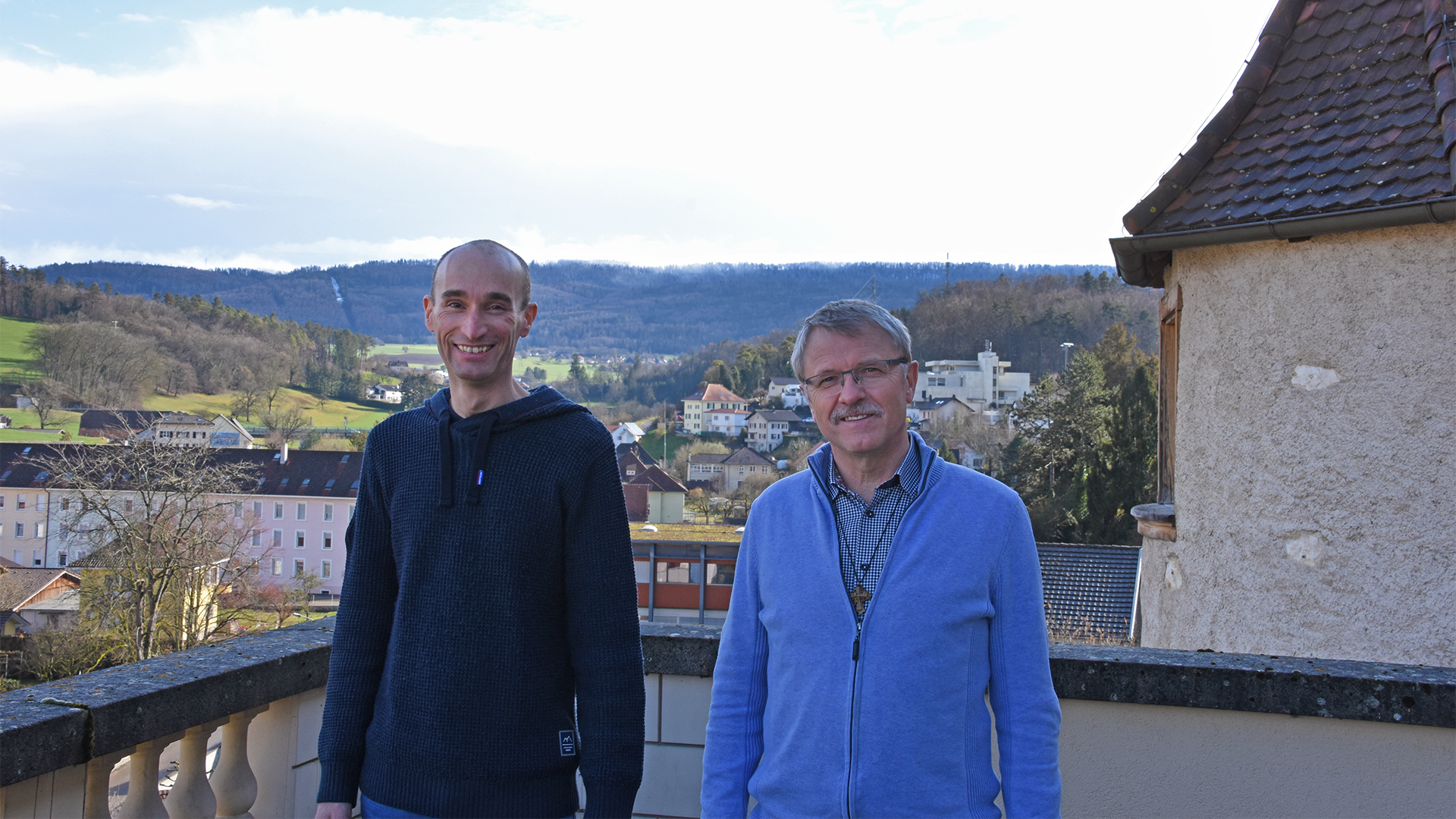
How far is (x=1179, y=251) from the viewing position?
15.5 ft

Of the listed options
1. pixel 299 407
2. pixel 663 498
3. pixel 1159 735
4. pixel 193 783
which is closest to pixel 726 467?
pixel 663 498

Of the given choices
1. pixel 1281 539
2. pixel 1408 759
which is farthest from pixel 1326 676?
pixel 1281 539

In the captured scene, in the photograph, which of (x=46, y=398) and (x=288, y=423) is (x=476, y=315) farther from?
(x=46, y=398)

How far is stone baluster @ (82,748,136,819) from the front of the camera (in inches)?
71.5

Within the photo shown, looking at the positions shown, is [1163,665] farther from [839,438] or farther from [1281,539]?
[1281,539]

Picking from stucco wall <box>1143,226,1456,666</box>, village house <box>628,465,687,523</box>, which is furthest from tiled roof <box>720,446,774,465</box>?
stucco wall <box>1143,226,1456,666</box>

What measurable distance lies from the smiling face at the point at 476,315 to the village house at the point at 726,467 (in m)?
38.9

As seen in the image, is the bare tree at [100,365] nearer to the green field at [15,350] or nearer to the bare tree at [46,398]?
Answer: the bare tree at [46,398]

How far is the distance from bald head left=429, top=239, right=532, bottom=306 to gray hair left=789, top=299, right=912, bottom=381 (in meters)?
0.56

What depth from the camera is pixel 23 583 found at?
93.0ft

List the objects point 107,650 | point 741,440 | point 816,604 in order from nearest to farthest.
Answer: point 816,604
point 107,650
point 741,440

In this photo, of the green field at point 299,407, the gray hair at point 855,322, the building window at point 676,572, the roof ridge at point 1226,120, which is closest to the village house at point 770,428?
the building window at point 676,572

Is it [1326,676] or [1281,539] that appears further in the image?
[1281,539]

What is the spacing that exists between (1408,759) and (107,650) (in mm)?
23454
